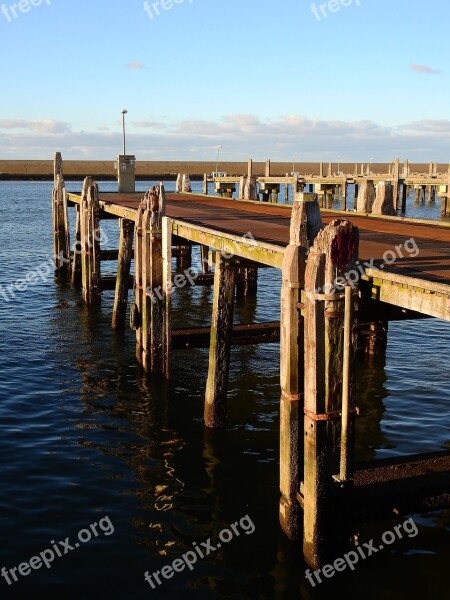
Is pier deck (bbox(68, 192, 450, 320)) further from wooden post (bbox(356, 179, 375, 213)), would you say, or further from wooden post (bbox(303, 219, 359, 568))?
wooden post (bbox(303, 219, 359, 568))

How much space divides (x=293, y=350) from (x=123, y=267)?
12.1m

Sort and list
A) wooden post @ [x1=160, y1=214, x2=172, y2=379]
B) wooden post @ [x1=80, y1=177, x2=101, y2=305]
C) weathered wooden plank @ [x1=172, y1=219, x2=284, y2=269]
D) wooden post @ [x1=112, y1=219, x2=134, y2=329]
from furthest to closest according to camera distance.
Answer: wooden post @ [x1=80, y1=177, x2=101, y2=305], wooden post @ [x1=112, y1=219, x2=134, y2=329], wooden post @ [x1=160, y1=214, x2=172, y2=379], weathered wooden plank @ [x1=172, y1=219, x2=284, y2=269]

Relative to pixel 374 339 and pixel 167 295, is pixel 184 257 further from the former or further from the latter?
pixel 167 295

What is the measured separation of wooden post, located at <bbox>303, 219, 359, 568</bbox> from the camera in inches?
319

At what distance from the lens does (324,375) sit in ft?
27.3

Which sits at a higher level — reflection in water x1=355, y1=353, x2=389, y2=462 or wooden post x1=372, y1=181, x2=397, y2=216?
wooden post x1=372, y1=181, x2=397, y2=216

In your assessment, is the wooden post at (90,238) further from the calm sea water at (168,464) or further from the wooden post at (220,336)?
the wooden post at (220,336)

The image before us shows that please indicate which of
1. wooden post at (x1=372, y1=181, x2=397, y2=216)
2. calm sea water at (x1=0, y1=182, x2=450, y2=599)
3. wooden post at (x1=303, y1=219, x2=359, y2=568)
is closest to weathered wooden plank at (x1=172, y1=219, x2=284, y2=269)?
wooden post at (x1=303, y1=219, x2=359, y2=568)

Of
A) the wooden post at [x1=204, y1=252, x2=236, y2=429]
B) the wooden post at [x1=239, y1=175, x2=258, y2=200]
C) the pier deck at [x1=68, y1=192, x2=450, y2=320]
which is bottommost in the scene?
the wooden post at [x1=204, y1=252, x2=236, y2=429]

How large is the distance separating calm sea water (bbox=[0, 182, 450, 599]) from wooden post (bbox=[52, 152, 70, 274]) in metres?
8.80

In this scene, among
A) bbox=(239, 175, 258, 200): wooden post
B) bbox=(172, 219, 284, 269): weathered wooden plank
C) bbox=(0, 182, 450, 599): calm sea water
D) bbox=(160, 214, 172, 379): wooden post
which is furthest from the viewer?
bbox=(239, 175, 258, 200): wooden post

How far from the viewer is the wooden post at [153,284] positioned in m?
15.9

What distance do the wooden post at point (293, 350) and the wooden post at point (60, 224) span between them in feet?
71.0

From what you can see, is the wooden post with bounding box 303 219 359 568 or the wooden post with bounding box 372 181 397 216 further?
the wooden post with bounding box 372 181 397 216
